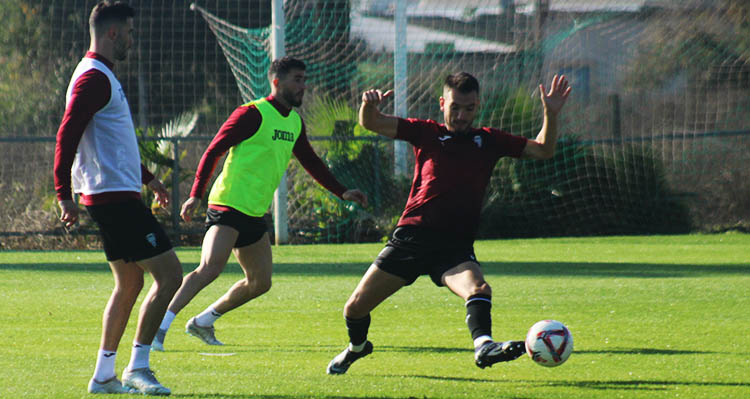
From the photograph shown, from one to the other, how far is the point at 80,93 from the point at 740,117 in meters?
14.7

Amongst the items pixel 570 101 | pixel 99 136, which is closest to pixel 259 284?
pixel 99 136

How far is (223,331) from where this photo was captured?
25.6ft

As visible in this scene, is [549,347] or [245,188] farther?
[245,188]

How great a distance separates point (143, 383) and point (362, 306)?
127 centimetres

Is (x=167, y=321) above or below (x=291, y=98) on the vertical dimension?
below

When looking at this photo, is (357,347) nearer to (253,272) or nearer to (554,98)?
(253,272)

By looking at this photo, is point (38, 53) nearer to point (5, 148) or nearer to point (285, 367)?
point (5, 148)

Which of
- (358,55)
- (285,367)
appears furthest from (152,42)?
(285,367)

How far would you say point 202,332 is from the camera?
23.3ft

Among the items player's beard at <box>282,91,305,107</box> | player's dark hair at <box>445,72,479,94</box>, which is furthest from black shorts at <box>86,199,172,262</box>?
player's beard at <box>282,91,305,107</box>

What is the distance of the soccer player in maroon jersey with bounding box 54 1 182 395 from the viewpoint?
5.22m

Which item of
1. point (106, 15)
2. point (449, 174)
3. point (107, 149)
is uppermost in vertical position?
point (106, 15)

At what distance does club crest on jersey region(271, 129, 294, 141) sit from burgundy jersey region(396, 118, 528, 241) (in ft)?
4.85

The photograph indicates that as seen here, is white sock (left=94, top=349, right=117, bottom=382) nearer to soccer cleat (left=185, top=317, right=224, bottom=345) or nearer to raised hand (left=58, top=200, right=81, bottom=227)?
raised hand (left=58, top=200, right=81, bottom=227)
